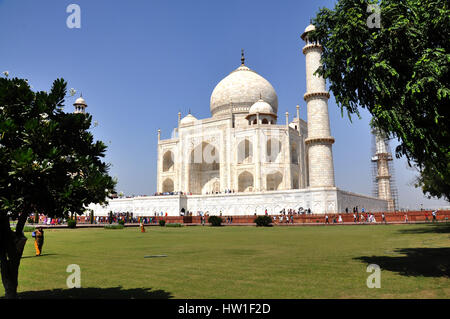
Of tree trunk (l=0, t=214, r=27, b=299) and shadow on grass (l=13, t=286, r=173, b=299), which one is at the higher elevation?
tree trunk (l=0, t=214, r=27, b=299)

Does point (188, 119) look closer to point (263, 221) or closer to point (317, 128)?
point (317, 128)

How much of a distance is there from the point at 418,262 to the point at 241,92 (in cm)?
3972

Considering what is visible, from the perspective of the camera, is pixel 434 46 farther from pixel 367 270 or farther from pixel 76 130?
pixel 76 130

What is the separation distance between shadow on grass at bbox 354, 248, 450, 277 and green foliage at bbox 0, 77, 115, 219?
5.86 meters

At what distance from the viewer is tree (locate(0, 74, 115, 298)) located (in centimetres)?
375

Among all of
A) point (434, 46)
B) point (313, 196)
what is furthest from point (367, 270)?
point (313, 196)

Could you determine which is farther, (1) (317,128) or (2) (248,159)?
(2) (248,159)

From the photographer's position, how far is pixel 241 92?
45.8 meters

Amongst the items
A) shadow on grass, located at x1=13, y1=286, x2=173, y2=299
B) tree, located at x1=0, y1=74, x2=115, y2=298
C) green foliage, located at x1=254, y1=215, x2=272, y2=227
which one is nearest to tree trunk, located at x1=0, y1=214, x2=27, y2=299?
tree, located at x1=0, y1=74, x2=115, y2=298

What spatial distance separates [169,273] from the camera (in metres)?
6.79

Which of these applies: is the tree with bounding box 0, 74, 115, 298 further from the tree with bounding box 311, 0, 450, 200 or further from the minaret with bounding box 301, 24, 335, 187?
the minaret with bounding box 301, 24, 335, 187

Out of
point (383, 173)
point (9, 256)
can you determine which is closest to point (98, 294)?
point (9, 256)
